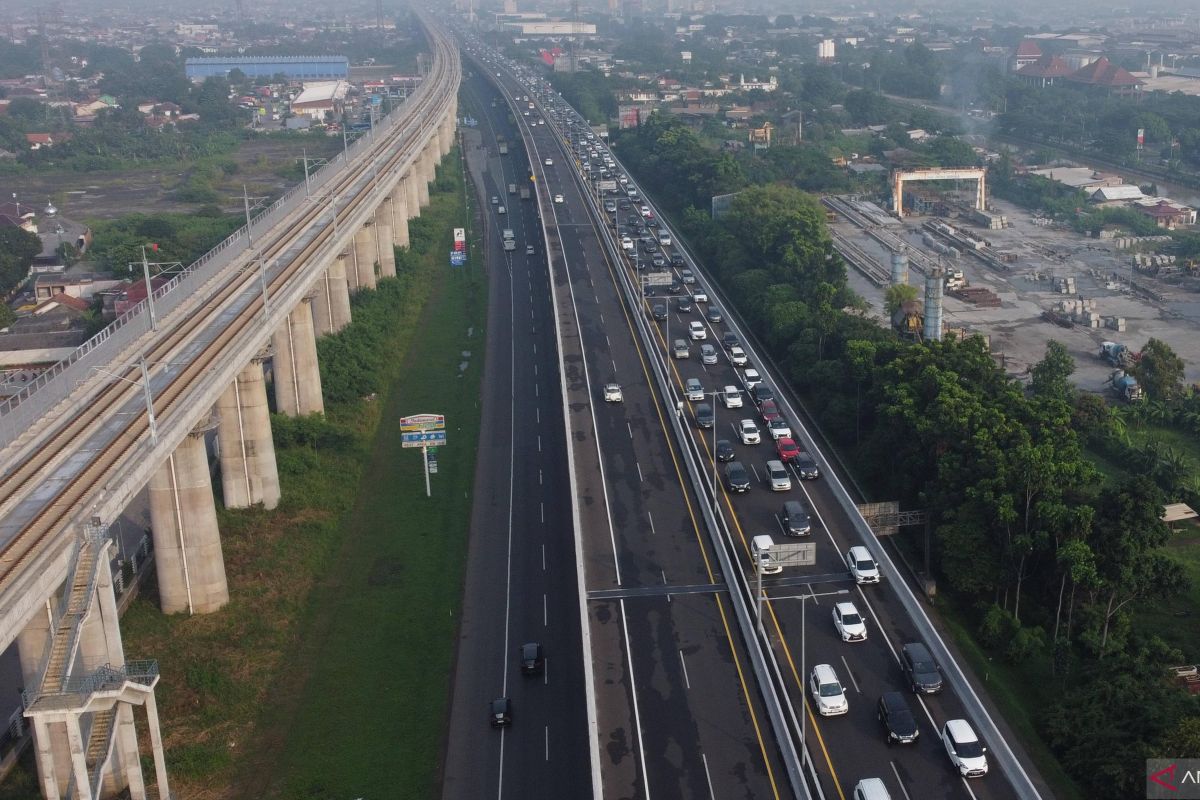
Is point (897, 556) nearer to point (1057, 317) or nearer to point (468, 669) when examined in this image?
point (468, 669)

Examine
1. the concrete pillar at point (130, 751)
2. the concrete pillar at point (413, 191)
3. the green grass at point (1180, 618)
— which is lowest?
the green grass at point (1180, 618)

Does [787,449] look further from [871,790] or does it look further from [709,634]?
[871,790]

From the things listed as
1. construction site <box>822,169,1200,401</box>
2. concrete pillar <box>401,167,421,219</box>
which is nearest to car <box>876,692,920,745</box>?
construction site <box>822,169,1200,401</box>

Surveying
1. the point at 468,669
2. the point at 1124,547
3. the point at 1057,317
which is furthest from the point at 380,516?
the point at 1057,317

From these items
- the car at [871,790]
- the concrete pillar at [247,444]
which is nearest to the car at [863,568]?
the car at [871,790]

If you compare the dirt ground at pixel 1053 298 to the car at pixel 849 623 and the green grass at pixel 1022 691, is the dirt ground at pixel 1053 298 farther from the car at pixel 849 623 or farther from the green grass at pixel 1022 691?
the car at pixel 849 623

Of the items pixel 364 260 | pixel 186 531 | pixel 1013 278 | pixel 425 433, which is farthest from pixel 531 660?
pixel 1013 278
